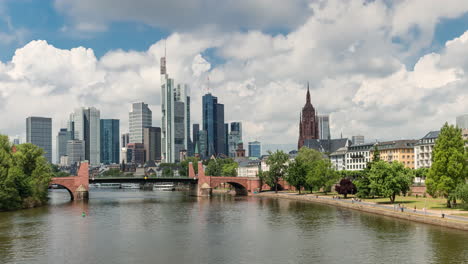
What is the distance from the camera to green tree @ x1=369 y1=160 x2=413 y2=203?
100 metres

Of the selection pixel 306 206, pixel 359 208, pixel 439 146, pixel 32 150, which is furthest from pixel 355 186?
pixel 32 150

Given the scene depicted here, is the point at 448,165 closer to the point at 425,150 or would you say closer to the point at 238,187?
the point at 425,150

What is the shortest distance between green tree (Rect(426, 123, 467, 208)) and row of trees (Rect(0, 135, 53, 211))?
3229 inches

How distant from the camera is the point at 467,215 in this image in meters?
75.9

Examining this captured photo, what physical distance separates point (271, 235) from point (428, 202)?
145 feet

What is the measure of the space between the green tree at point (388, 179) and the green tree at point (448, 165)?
32.6 feet

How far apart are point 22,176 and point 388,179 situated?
77.6 meters

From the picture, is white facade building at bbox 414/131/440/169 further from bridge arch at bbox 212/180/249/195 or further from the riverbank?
bridge arch at bbox 212/180/249/195

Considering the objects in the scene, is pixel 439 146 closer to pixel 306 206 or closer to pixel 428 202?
pixel 428 202

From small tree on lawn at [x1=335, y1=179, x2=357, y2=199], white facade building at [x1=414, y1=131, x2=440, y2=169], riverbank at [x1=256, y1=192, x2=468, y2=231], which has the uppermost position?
white facade building at [x1=414, y1=131, x2=440, y2=169]

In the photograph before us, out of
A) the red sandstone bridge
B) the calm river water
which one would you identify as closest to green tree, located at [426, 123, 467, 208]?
the calm river water

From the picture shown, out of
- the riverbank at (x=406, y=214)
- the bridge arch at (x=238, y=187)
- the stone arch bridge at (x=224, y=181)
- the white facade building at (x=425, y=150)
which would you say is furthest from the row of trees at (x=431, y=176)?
the bridge arch at (x=238, y=187)

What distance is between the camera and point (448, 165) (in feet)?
287

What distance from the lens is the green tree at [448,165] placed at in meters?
86.9
